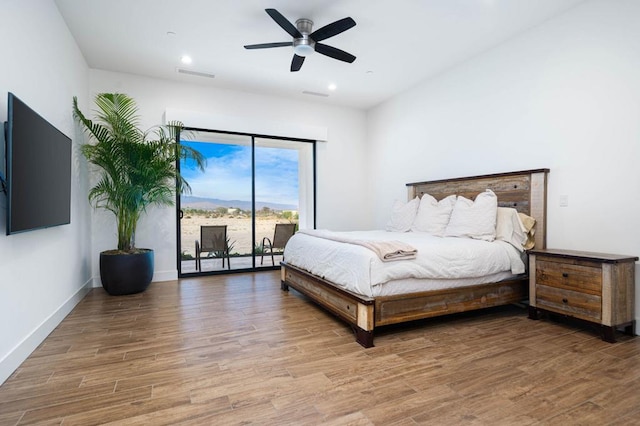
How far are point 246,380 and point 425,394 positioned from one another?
1.05 meters

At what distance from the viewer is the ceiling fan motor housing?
10.8 ft

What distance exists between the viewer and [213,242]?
5480 mm

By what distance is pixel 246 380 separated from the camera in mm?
2061

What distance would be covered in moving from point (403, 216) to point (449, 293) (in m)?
1.85

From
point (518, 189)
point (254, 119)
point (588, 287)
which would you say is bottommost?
point (588, 287)

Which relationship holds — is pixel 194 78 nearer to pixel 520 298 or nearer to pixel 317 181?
pixel 317 181

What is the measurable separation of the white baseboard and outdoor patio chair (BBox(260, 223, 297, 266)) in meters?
2.83

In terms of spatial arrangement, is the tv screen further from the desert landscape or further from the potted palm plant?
the desert landscape

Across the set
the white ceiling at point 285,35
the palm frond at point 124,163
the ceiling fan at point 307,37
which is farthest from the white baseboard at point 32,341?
the ceiling fan at point 307,37

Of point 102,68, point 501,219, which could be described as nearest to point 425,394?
point 501,219

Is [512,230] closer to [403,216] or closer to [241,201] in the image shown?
[403,216]

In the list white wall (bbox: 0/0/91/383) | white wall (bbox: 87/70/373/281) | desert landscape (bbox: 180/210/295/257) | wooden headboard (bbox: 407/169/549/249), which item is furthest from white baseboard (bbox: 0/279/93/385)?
wooden headboard (bbox: 407/169/549/249)

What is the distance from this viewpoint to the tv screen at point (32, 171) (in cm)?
202

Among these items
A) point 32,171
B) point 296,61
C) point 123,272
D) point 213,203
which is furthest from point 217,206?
point 32,171
